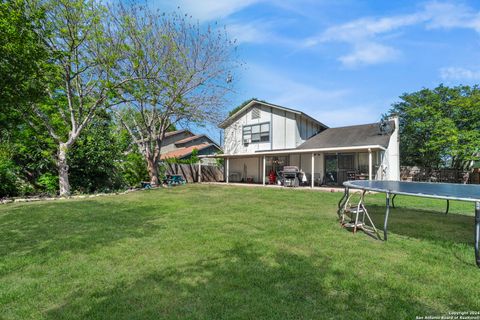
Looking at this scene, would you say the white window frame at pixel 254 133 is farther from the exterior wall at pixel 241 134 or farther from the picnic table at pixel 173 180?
the picnic table at pixel 173 180

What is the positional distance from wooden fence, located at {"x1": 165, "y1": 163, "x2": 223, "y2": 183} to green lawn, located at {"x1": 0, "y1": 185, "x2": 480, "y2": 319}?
14208 millimetres

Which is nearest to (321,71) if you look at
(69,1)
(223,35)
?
(223,35)

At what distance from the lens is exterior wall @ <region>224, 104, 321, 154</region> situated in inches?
704

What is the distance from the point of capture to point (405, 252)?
4.11 metres

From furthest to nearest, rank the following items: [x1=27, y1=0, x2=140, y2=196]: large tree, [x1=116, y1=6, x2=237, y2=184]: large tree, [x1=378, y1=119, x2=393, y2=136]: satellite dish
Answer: [x1=378, y1=119, x2=393, y2=136]: satellite dish
[x1=116, y1=6, x2=237, y2=184]: large tree
[x1=27, y1=0, x2=140, y2=196]: large tree

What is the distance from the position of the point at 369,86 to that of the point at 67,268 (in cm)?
1968

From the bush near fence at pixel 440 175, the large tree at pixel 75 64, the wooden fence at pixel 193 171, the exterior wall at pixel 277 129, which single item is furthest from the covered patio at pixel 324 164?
the large tree at pixel 75 64

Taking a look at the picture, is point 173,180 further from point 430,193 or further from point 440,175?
point 440,175

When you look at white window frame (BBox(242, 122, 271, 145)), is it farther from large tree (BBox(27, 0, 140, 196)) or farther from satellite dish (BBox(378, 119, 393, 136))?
large tree (BBox(27, 0, 140, 196))

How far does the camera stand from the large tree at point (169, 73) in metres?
14.0

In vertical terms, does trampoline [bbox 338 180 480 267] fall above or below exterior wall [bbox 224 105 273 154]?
below

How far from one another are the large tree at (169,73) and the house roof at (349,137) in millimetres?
6675

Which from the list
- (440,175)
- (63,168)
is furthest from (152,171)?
(440,175)

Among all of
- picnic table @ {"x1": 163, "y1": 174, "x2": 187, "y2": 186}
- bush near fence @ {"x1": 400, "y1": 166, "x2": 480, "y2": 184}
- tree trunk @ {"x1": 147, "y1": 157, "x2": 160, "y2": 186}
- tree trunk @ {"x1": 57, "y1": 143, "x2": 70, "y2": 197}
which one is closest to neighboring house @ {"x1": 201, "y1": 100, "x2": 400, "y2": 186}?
picnic table @ {"x1": 163, "y1": 174, "x2": 187, "y2": 186}
